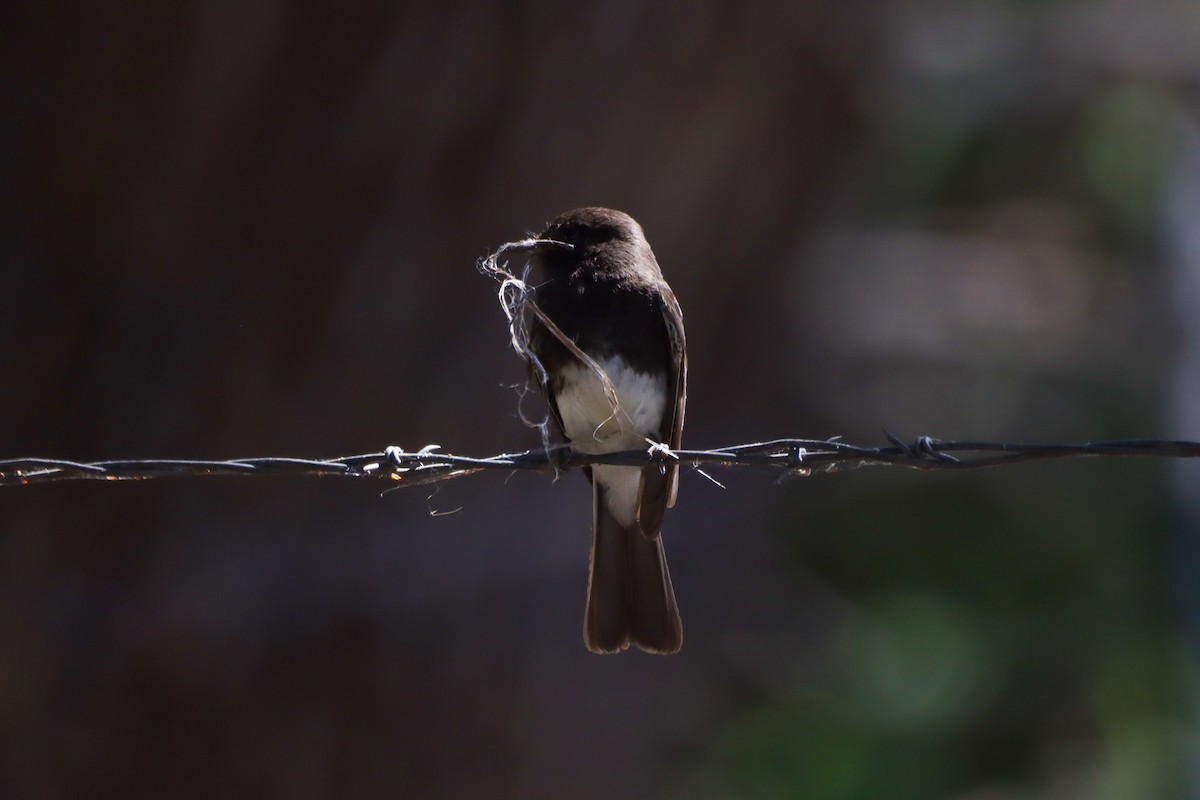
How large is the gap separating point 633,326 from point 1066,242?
10.6m

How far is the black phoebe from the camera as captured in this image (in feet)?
14.6

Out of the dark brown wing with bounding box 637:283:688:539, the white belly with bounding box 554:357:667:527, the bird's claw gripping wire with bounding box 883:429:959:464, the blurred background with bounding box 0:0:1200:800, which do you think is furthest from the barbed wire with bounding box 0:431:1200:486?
the blurred background with bounding box 0:0:1200:800

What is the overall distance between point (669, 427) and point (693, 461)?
1540 mm

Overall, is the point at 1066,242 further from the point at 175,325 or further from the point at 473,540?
the point at 175,325

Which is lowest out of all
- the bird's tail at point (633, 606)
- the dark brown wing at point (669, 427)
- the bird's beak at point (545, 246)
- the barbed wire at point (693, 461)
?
the bird's tail at point (633, 606)

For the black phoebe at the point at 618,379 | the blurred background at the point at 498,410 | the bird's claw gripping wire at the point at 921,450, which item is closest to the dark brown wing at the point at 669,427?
the black phoebe at the point at 618,379

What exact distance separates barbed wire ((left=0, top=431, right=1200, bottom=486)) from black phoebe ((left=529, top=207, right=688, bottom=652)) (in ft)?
3.46

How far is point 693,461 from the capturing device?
3227 millimetres

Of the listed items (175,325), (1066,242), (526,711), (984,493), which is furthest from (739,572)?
(1066,242)

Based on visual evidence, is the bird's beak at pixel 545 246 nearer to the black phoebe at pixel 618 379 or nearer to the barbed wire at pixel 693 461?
the black phoebe at pixel 618 379

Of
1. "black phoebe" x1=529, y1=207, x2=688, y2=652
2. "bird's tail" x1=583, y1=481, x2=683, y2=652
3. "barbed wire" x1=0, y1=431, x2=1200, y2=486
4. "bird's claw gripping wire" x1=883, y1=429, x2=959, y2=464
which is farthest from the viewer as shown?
"bird's tail" x1=583, y1=481, x2=683, y2=652

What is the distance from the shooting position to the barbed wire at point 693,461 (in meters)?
2.83

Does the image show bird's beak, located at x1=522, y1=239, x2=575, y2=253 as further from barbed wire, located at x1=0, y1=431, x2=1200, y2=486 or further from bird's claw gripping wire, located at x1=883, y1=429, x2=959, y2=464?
bird's claw gripping wire, located at x1=883, y1=429, x2=959, y2=464

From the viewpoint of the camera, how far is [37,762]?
645cm
